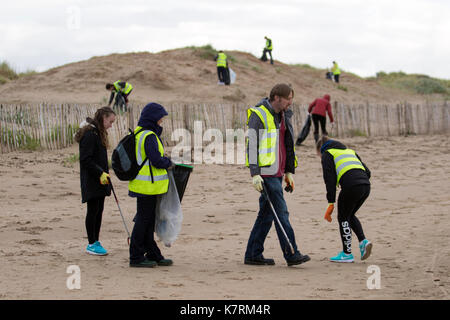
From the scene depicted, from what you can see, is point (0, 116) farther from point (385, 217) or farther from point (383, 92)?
point (383, 92)

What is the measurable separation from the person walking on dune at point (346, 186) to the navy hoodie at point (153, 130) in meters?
1.57

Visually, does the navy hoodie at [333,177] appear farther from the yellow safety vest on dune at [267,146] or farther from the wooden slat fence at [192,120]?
the wooden slat fence at [192,120]

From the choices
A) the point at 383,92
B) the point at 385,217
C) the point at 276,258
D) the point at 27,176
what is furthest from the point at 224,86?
the point at 276,258

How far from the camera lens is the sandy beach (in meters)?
5.40

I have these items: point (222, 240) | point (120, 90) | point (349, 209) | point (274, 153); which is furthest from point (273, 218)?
point (120, 90)

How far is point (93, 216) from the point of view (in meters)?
6.74

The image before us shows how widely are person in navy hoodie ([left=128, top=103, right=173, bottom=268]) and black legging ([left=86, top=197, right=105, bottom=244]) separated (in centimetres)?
69

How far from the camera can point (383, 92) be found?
35625 millimetres

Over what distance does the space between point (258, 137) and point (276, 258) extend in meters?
1.47

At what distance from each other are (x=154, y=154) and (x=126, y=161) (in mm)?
270

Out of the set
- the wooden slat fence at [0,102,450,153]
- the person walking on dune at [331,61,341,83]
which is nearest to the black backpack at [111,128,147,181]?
the wooden slat fence at [0,102,450,153]

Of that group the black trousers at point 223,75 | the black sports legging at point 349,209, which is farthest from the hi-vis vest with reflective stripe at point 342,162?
the black trousers at point 223,75

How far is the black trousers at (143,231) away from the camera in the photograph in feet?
20.2

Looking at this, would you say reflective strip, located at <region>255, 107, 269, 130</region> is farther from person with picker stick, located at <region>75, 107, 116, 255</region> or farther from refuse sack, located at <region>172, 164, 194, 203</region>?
person with picker stick, located at <region>75, 107, 116, 255</region>
